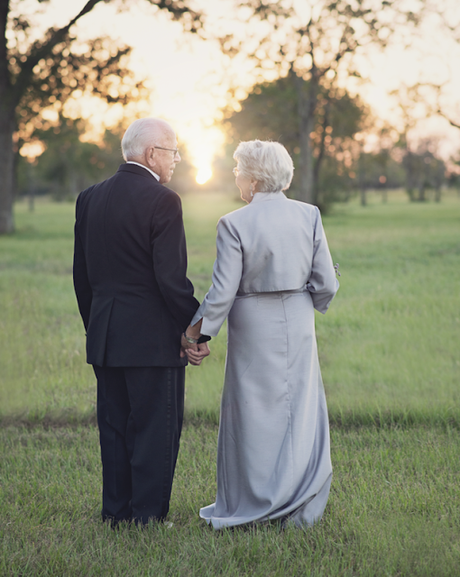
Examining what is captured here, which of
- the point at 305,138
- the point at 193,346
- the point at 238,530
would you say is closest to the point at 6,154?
the point at 305,138

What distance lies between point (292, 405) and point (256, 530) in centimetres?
72

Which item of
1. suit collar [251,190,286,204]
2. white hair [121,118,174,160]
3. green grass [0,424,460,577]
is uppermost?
white hair [121,118,174,160]

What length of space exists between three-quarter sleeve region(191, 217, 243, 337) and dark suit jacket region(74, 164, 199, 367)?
12cm

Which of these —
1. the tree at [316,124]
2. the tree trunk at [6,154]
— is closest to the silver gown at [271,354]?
the tree at [316,124]

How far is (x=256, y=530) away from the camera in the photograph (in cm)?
333

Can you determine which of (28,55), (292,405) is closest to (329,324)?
(292,405)

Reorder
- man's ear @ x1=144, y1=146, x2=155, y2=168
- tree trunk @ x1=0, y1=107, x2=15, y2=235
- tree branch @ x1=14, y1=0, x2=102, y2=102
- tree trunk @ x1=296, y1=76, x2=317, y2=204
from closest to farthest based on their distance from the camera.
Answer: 1. man's ear @ x1=144, y1=146, x2=155, y2=168
2. tree branch @ x1=14, y1=0, x2=102, y2=102
3. tree trunk @ x1=0, y1=107, x2=15, y2=235
4. tree trunk @ x1=296, y1=76, x2=317, y2=204

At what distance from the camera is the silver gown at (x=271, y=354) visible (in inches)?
127

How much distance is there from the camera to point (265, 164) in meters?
3.23

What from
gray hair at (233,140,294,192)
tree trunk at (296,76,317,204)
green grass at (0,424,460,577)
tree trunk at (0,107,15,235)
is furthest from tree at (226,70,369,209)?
gray hair at (233,140,294,192)

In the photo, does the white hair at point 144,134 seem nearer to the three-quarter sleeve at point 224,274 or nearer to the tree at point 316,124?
the three-quarter sleeve at point 224,274

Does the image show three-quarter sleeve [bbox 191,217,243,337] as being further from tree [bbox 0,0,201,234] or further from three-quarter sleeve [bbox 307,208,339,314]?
tree [bbox 0,0,201,234]

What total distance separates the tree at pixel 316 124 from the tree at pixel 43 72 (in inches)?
227

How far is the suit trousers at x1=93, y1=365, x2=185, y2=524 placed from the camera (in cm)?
332
